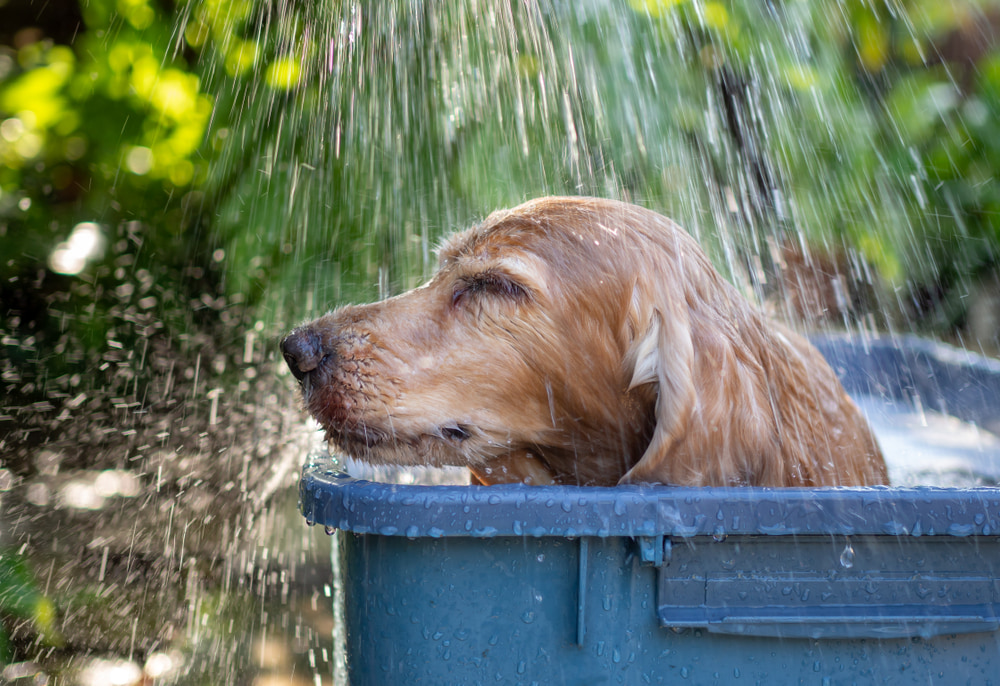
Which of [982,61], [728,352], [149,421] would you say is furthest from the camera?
[982,61]

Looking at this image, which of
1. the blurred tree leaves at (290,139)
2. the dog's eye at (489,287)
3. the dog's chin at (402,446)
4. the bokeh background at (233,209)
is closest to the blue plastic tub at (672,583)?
the dog's chin at (402,446)

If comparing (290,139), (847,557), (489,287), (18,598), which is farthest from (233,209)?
(847,557)

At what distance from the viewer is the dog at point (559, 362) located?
78.7 inches

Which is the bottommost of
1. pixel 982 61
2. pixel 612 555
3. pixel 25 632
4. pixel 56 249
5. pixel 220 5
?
pixel 25 632

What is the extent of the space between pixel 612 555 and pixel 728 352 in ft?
2.59

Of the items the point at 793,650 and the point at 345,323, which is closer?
the point at 793,650

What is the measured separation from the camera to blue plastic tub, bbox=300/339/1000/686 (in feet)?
4.26

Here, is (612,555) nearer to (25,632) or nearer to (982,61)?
(25,632)

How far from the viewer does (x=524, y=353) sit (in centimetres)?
206

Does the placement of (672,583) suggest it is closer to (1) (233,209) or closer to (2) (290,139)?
(1) (233,209)

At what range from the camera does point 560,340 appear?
209 centimetres

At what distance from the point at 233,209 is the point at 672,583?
2247mm

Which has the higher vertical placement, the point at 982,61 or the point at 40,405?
the point at 982,61

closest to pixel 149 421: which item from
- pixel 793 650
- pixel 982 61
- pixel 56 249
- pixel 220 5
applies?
pixel 56 249
